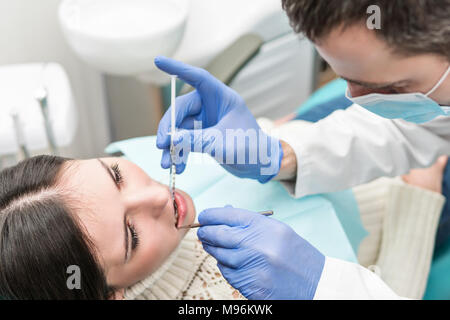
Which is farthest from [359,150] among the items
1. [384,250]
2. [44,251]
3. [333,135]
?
[44,251]

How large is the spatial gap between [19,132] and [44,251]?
0.58 m

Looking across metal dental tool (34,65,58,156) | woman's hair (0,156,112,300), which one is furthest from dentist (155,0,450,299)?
metal dental tool (34,65,58,156)

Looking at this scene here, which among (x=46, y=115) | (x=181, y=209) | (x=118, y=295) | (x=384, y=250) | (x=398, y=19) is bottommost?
(x=384, y=250)

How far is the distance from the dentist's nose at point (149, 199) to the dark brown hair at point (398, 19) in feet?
1.79

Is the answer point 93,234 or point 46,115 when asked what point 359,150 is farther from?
point 46,115

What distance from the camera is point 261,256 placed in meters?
0.94

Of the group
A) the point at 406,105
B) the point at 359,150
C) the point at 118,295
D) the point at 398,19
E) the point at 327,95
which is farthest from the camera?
the point at 327,95

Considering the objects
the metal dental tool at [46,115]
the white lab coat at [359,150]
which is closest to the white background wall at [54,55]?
the metal dental tool at [46,115]

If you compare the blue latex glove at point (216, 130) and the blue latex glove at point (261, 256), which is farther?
the blue latex glove at point (216, 130)

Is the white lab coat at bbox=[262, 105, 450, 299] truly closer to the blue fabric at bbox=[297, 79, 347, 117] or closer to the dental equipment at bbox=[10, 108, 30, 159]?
the blue fabric at bbox=[297, 79, 347, 117]

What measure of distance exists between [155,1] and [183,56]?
23cm

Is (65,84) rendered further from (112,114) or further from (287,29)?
(287,29)

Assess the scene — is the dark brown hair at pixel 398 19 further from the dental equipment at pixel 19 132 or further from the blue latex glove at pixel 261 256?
the dental equipment at pixel 19 132

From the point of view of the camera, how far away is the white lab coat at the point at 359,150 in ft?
4.28
